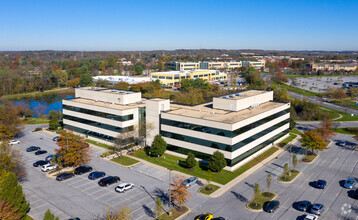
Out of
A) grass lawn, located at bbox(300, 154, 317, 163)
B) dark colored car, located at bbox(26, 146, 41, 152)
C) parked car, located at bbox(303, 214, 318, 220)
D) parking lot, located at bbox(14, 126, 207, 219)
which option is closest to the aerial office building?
grass lawn, located at bbox(300, 154, 317, 163)

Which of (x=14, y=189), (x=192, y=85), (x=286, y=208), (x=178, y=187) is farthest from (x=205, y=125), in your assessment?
(x=192, y=85)

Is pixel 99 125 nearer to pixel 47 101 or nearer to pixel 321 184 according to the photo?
pixel 321 184

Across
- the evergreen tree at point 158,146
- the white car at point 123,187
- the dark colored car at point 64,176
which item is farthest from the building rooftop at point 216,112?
the dark colored car at point 64,176

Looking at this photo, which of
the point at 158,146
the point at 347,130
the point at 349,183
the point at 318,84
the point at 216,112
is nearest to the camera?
the point at 349,183

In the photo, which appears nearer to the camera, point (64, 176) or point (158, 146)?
point (64, 176)

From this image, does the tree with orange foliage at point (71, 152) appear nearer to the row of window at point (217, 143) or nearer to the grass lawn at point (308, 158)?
the row of window at point (217, 143)

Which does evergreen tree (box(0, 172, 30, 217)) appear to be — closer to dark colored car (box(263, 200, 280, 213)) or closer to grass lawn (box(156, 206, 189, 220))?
grass lawn (box(156, 206, 189, 220))

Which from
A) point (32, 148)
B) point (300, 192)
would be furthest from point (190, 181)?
point (32, 148)
